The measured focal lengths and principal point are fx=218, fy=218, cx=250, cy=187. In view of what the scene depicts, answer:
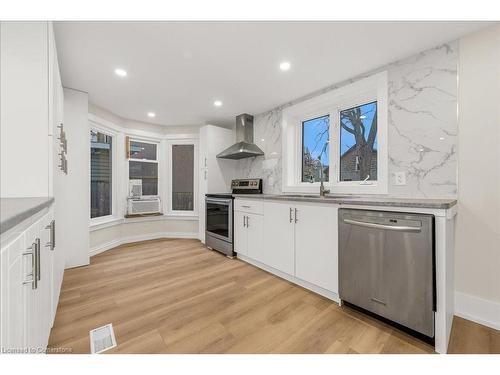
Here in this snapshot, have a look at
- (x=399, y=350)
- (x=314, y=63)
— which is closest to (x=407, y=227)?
(x=399, y=350)

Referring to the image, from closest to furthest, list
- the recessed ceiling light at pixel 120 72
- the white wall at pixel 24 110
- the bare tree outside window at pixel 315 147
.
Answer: the white wall at pixel 24 110
the recessed ceiling light at pixel 120 72
the bare tree outside window at pixel 315 147

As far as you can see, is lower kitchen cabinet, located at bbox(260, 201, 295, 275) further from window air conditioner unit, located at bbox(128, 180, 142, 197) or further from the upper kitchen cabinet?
window air conditioner unit, located at bbox(128, 180, 142, 197)

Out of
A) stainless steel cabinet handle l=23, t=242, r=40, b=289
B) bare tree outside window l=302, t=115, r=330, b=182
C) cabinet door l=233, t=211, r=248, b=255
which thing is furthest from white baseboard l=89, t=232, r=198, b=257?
stainless steel cabinet handle l=23, t=242, r=40, b=289

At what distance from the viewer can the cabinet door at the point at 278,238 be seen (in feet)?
7.55

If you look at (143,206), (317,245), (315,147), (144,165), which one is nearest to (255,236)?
(317,245)

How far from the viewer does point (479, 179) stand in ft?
5.46

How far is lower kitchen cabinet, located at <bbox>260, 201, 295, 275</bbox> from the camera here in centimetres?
229

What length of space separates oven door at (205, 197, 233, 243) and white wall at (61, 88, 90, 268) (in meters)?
1.64

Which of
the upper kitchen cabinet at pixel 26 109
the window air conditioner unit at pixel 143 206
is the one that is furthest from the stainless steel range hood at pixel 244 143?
the upper kitchen cabinet at pixel 26 109

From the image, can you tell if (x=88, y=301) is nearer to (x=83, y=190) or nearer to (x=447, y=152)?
(x=83, y=190)

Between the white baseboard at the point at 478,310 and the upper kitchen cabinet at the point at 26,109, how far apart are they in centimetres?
309

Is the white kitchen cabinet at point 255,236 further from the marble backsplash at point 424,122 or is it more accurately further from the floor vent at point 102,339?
the floor vent at point 102,339

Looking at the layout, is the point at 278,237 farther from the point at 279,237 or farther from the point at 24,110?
the point at 24,110
